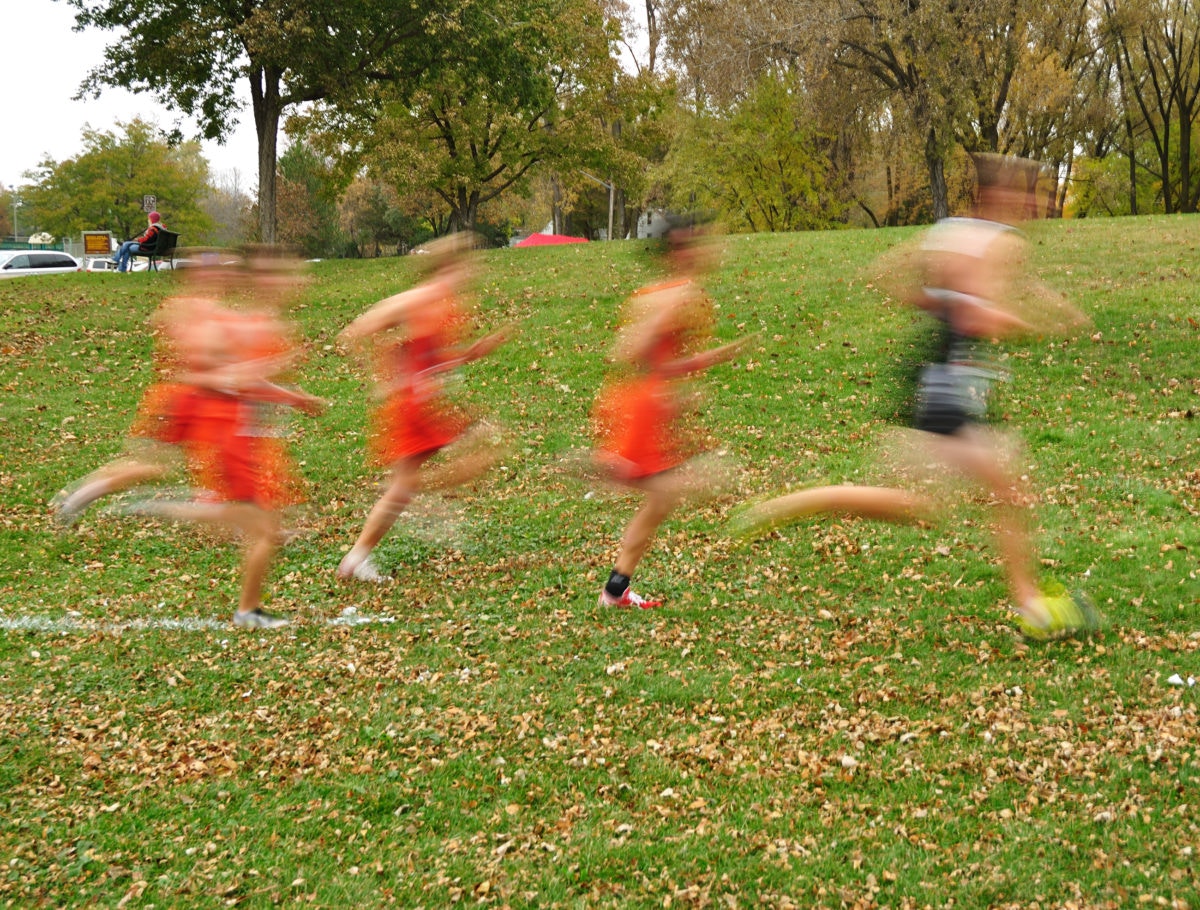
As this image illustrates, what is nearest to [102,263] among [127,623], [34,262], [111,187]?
Answer: [34,262]

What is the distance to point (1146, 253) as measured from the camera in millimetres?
19500

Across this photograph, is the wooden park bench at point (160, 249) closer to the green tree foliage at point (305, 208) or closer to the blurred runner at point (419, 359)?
the blurred runner at point (419, 359)

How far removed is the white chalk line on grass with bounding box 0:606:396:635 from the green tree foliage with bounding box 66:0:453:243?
65.5 feet

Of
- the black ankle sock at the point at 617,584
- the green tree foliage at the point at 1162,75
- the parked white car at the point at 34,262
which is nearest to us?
the black ankle sock at the point at 617,584

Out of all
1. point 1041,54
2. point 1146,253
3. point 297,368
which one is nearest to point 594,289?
point 297,368

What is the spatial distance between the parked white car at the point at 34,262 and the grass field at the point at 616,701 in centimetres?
2374

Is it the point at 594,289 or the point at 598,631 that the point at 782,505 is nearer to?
the point at 598,631

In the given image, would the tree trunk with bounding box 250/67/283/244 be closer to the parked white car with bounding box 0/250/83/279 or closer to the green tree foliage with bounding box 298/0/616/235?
the green tree foliage with bounding box 298/0/616/235

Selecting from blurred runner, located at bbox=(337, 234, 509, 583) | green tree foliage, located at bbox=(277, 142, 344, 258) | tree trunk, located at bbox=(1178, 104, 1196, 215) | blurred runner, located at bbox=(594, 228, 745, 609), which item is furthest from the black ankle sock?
green tree foliage, located at bbox=(277, 142, 344, 258)

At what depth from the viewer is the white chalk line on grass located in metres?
7.42

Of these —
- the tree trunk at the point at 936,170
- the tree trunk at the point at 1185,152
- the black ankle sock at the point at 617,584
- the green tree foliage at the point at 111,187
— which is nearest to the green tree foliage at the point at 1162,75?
the tree trunk at the point at 1185,152

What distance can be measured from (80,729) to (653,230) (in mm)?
4745

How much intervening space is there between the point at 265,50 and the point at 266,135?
10.8ft

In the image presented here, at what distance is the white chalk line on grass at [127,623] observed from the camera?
7422mm
